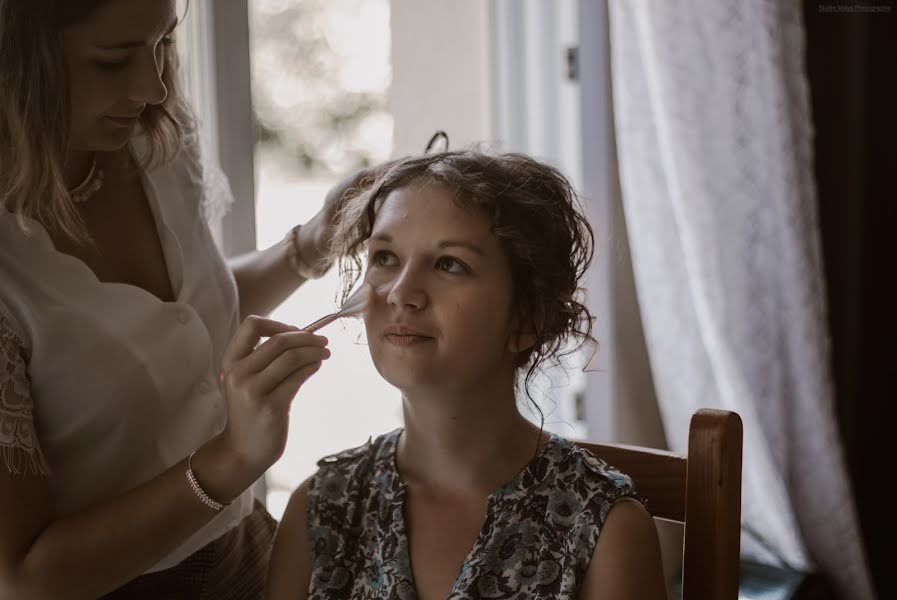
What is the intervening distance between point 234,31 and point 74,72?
2.30 feet

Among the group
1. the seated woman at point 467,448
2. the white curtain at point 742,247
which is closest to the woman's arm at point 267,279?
the seated woman at point 467,448

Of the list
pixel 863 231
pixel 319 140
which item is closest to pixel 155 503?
pixel 863 231

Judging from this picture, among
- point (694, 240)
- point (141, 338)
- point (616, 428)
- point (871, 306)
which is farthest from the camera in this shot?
point (871, 306)

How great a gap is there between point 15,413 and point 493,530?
0.55 meters

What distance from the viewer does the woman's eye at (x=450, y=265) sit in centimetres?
110

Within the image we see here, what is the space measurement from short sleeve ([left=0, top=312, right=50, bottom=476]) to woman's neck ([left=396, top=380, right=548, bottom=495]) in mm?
427

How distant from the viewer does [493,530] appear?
1.10 metres

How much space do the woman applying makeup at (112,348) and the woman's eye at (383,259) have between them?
15 cm

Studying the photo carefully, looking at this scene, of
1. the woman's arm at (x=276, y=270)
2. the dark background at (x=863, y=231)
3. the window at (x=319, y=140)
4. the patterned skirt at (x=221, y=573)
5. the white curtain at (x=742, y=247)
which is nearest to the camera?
the patterned skirt at (x=221, y=573)

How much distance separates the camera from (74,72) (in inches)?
40.6

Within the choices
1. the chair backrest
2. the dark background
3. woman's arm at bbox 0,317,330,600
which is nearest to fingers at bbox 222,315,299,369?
woman's arm at bbox 0,317,330,600

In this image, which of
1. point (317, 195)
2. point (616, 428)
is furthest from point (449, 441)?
point (317, 195)

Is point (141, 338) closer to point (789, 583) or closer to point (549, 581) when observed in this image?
point (549, 581)

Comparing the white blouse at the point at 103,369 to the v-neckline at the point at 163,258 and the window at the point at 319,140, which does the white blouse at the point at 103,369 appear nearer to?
the v-neckline at the point at 163,258
